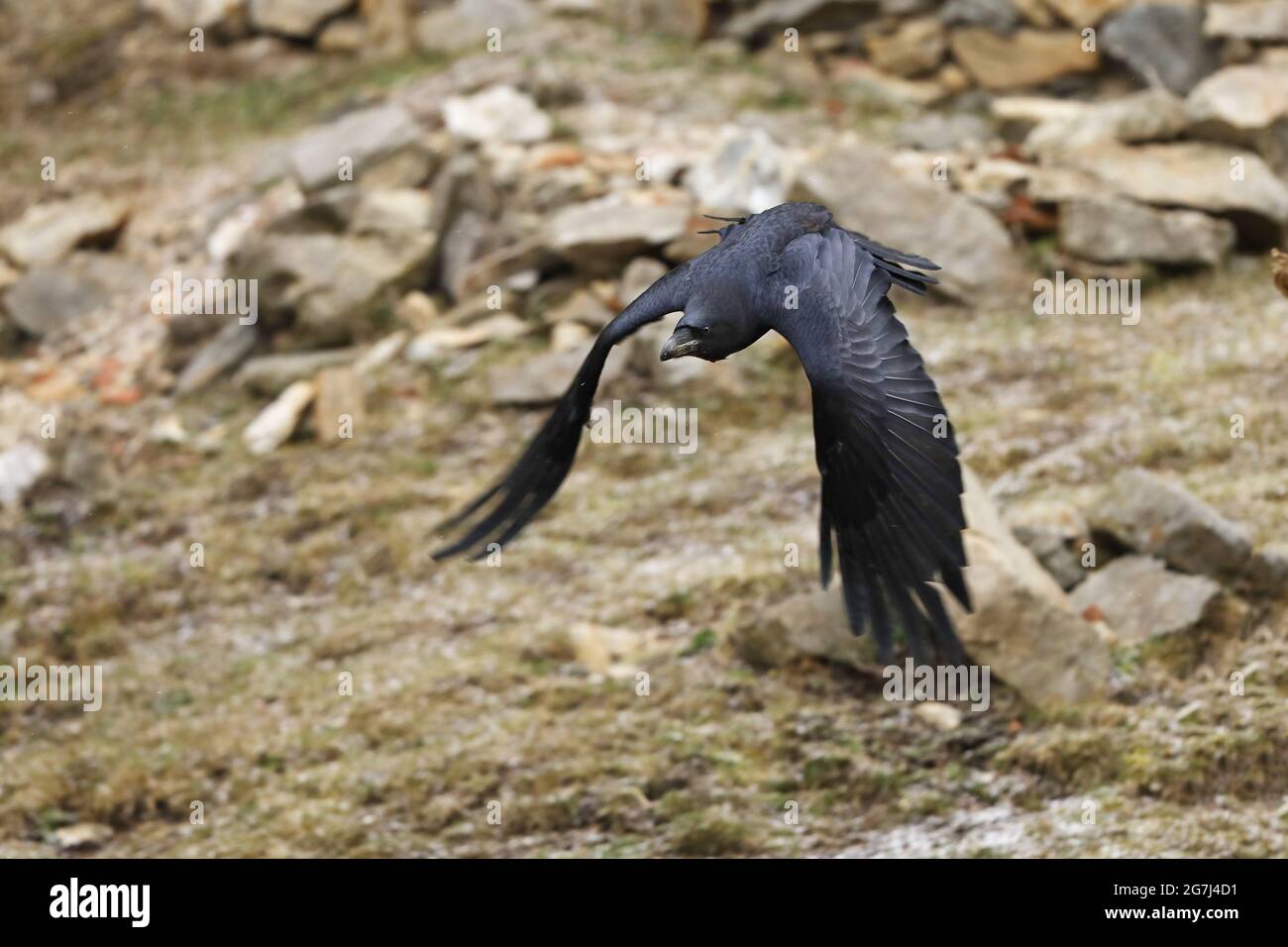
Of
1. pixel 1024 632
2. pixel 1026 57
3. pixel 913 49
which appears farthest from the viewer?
pixel 913 49

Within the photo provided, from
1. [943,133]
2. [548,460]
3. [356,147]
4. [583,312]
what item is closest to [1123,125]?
[943,133]

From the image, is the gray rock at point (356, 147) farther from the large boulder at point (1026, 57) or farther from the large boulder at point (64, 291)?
the large boulder at point (1026, 57)

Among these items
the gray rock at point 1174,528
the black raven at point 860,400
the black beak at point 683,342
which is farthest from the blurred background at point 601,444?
the black beak at point 683,342

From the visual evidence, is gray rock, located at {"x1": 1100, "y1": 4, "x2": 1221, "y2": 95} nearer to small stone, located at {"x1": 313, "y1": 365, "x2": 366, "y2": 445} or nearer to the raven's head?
small stone, located at {"x1": 313, "y1": 365, "x2": 366, "y2": 445}

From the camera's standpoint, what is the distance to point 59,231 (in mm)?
13391

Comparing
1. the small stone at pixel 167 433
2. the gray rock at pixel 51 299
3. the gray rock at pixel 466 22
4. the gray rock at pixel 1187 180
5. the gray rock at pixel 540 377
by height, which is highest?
the gray rock at pixel 466 22

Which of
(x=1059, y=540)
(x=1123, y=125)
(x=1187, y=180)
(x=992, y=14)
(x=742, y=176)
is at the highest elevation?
(x=992, y=14)

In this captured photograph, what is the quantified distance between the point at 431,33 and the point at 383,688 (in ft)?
29.9

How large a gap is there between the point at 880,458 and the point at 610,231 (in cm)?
662

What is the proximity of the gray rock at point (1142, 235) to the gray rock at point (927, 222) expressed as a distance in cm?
53

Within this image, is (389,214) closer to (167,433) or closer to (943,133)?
(167,433)

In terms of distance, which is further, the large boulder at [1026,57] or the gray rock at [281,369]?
the large boulder at [1026,57]

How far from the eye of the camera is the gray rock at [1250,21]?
12656 millimetres

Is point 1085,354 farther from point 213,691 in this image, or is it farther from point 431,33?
point 431,33
